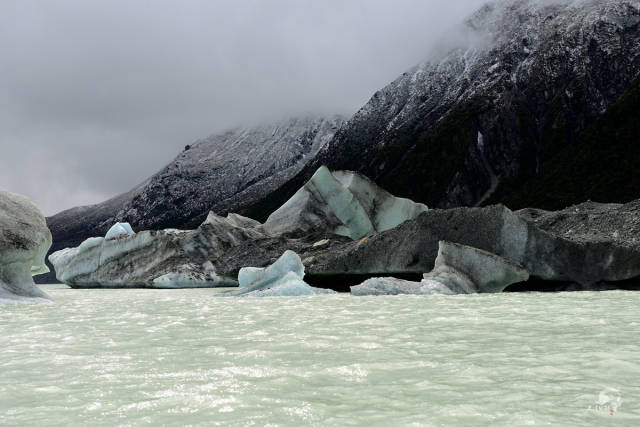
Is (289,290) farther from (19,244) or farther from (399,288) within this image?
(19,244)

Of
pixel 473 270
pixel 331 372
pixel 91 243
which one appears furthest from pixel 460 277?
pixel 91 243

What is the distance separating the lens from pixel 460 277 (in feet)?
39.7

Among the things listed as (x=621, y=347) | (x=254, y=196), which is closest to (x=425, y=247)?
(x=621, y=347)

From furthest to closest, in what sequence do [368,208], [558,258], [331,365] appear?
1. [368,208]
2. [558,258]
3. [331,365]

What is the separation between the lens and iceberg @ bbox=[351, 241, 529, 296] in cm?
1191

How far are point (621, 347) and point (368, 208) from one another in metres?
19.7

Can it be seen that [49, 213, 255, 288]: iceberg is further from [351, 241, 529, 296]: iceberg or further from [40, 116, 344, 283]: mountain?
[40, 116, 344, 283]: mountain

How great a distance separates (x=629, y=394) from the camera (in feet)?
9.50

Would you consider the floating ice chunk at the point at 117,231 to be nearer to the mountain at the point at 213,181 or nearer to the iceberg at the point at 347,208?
the iceberg at the point at 347,208

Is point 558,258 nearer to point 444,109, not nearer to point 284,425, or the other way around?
point 284,425

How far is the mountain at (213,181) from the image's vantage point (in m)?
165

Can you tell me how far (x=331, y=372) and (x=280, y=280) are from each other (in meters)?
10.2

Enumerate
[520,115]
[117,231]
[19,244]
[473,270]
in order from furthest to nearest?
1. [520,115]
2. [117,231]
3. [473,270]
4. [19,244]

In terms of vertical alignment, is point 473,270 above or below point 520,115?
below
